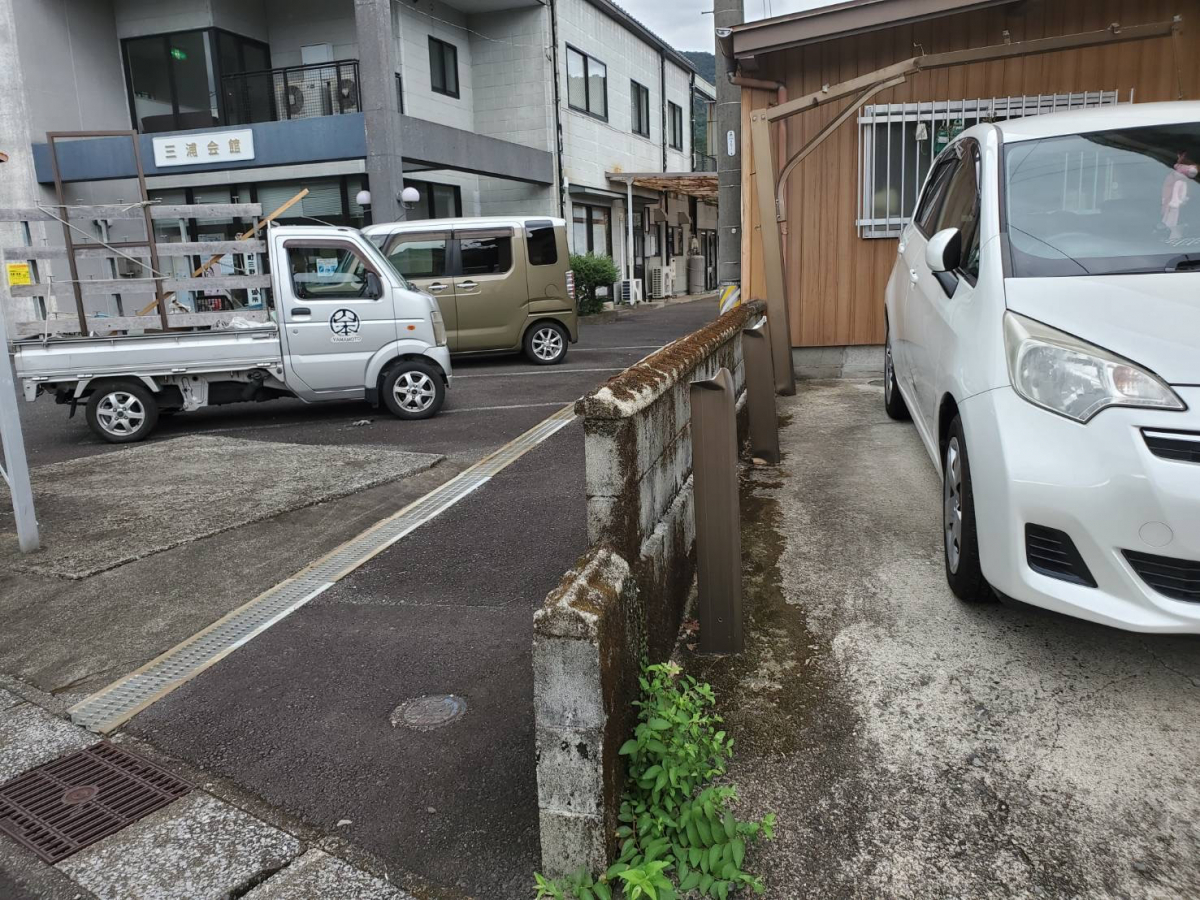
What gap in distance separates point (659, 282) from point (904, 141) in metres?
21.0

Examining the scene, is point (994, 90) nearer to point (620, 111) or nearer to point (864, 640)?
point (864, 640)

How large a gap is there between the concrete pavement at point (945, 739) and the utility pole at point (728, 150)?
6.35 metres

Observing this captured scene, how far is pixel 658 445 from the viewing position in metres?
3.24

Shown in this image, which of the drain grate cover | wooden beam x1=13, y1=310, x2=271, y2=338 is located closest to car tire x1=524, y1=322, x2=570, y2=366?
wooden beam x1=13, y1=310, x2=271, y2=338

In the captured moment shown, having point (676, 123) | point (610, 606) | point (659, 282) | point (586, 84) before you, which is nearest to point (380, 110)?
point (586, 84)

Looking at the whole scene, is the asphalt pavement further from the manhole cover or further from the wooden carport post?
the wooden carport post

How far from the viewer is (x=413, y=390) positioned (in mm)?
8867

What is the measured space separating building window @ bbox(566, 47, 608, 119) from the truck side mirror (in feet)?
49.6

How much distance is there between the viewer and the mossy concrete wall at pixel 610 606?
7.25ft

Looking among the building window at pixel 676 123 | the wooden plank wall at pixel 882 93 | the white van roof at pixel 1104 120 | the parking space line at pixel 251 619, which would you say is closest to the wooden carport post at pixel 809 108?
the wooden plank wall at pixel 882 93

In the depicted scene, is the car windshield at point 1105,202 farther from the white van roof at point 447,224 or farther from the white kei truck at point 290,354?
the white van roof at point 447,224

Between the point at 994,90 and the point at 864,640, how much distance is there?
6.67m

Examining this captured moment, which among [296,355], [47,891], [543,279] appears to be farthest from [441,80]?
[47,891]

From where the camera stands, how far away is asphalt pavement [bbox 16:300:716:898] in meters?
2.59
